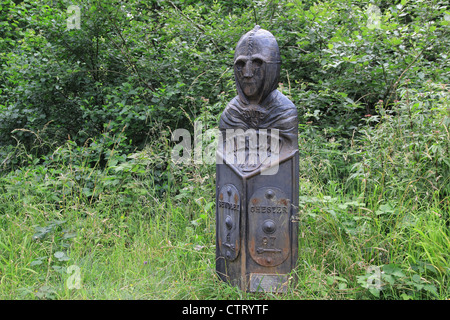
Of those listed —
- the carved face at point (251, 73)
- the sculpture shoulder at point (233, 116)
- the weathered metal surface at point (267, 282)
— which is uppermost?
the carved face at point (251, 73)

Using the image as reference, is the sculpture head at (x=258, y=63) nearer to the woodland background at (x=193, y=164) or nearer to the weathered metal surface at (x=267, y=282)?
the woodland background at (x=193, y=164)

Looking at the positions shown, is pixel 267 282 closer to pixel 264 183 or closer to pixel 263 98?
pixel 264 183

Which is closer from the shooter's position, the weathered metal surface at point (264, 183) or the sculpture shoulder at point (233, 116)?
the weathered metal surface at point (264, 183)

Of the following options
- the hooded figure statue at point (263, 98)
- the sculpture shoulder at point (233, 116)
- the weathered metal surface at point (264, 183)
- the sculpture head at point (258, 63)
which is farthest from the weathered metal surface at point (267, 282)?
the sculpture head at point (258, 63)

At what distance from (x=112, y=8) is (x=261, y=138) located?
312cm

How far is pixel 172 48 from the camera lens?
5.45m

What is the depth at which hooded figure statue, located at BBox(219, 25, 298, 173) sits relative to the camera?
2.99m

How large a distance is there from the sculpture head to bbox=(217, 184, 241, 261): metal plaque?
741mm

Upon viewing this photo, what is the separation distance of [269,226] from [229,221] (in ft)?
0.98

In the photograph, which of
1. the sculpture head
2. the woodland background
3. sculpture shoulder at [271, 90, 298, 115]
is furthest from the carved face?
the woodland background

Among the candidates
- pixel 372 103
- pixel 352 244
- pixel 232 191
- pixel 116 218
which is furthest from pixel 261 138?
pixel 372 103

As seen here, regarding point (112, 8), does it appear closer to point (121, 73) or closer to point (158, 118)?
point (121, 73)

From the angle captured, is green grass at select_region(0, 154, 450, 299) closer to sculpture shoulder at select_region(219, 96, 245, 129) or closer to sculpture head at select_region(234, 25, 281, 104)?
sculpture shoulder at select_region(219, 96, 245, 129)

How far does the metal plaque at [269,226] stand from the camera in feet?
9.86
